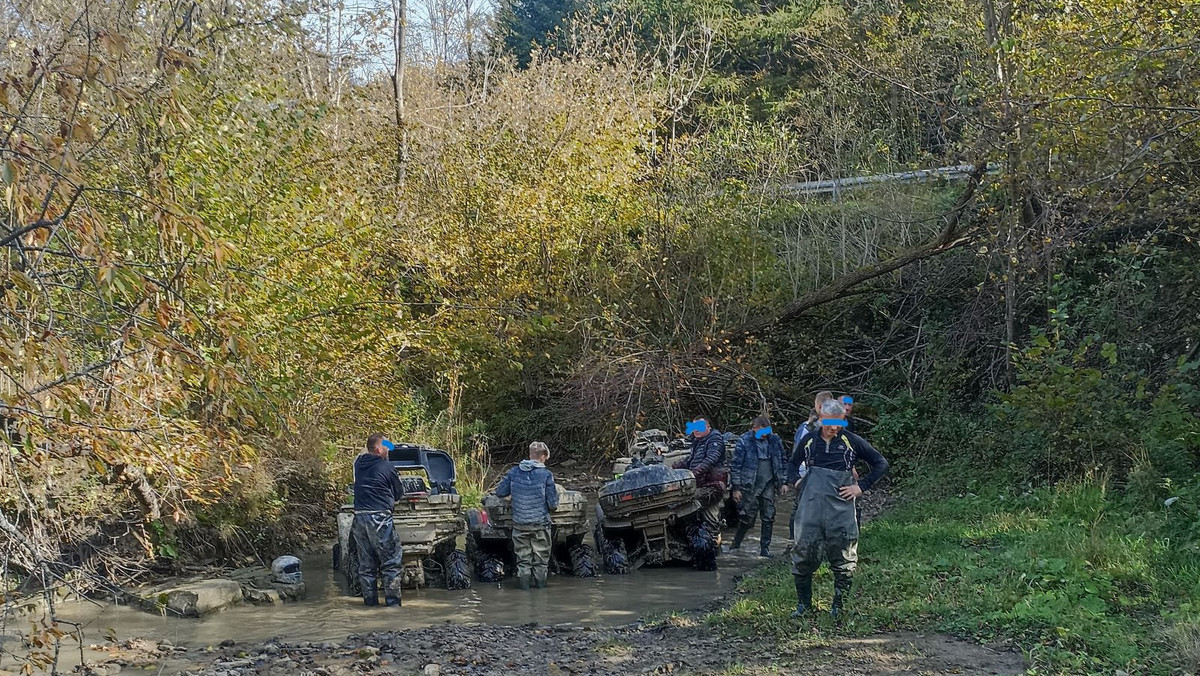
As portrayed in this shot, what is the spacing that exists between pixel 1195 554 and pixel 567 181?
15.4m

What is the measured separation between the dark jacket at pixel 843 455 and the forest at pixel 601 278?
126 cm

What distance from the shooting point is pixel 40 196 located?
4648 millimetres

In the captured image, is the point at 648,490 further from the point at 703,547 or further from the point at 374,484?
the point at 374,484

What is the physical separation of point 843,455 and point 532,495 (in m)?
4.49

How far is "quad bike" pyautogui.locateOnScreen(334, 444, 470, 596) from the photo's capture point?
12.4m

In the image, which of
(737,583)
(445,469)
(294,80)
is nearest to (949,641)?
(737,583)

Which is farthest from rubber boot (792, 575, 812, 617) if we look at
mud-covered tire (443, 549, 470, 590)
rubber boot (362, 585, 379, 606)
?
rubber boot (362, 585, 379, 606)

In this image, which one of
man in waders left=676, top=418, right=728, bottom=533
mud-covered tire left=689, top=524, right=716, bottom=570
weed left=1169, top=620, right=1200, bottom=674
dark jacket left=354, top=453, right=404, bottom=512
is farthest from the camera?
man in waders left=676, top=418, right=728, bottom=533

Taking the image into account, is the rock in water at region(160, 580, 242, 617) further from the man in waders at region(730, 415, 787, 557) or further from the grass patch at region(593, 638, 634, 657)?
the man in waders at region(730, 415, 787, 557)

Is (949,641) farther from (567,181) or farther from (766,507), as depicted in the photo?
(567,181)

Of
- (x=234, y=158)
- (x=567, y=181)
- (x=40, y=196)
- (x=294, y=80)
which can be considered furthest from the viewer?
(x=567, y=181)

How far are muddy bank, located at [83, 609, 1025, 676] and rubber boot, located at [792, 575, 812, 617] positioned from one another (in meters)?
0.53

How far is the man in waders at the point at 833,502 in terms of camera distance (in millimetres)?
9094

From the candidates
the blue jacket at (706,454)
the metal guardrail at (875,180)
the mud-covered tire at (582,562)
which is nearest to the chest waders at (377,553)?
the mud-covered tire at (582,562)
